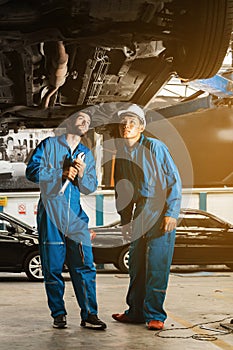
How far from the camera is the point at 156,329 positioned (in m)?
4.69

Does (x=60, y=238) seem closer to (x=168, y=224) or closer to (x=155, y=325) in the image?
(x=168, y=224)

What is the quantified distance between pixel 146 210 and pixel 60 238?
2.38ft

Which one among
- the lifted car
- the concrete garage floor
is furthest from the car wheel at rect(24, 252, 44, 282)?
the lifted car

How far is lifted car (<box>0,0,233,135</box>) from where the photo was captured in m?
4.05

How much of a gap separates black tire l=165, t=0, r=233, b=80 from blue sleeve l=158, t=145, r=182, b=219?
660 millimetres

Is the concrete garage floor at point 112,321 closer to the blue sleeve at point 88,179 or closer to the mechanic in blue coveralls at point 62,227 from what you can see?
the mechanic in blue coveralls at point 62,227

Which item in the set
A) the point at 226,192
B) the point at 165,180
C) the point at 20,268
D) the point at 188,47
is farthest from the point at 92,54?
the point at 226,192

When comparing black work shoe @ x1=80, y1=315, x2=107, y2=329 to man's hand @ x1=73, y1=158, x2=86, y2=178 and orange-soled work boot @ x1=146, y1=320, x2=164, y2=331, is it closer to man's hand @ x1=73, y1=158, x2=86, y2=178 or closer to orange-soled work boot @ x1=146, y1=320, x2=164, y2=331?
orange-soled work boot @ x1=146, y1=320, x2=164, y2=331

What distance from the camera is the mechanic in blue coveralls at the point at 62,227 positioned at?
4723 mm

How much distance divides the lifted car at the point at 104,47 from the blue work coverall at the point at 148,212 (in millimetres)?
721

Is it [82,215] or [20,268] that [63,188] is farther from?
[20,268]

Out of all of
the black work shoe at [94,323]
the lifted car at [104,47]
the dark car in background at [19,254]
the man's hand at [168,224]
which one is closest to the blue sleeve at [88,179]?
the man's hand at [168,224]

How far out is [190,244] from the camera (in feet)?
35.6

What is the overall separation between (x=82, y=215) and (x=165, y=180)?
0.70 m
